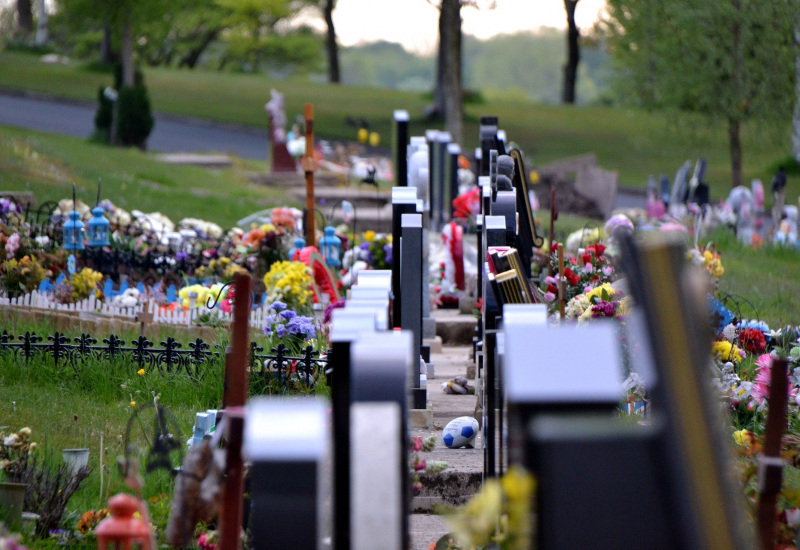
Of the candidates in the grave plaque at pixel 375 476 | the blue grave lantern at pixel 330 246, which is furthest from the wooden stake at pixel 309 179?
the grave plaque at pixel 375 476

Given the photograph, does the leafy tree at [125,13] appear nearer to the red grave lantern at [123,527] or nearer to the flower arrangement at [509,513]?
the red grave lantern at [123,527]

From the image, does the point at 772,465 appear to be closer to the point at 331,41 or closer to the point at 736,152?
the point at 736,152

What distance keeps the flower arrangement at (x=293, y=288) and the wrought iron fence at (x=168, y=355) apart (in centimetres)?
131

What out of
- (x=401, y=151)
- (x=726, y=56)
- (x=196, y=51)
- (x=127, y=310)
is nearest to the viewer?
(x=127, y=310)

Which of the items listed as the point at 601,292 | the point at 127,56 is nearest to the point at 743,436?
the point at 601,292

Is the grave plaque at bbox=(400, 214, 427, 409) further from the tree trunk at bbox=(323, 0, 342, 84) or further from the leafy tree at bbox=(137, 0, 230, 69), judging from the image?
the tree trunk at bbox=(323, 0, 342, 84)

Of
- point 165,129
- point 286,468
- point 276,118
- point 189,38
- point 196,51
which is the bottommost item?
point 286,468

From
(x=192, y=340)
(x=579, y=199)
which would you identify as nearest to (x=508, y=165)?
(x=192, y=340)

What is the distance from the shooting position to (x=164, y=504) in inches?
181

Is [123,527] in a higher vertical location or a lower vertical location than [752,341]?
lower

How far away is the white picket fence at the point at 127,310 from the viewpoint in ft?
25.4

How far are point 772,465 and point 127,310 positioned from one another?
605 centimetres

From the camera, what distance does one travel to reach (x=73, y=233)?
29.8ft

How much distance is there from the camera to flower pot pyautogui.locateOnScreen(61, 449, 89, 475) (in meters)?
4.79
